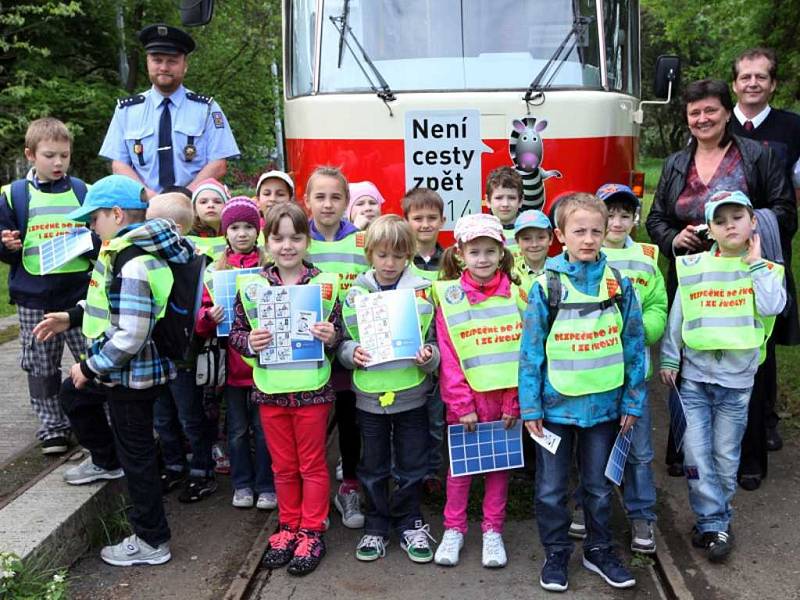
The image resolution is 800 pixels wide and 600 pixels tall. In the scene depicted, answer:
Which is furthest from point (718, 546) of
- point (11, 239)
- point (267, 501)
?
Result: point (11, 239)

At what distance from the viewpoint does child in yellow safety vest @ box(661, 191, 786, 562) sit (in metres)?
4.21

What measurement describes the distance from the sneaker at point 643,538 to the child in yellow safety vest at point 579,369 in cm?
26

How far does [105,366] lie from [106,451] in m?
0.98

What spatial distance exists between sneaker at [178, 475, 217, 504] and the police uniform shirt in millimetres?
1904

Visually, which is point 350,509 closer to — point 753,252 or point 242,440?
point 242,440

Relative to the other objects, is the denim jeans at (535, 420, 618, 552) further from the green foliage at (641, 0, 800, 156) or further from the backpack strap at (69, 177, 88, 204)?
the green foliage at (641, 0, 800, 156)

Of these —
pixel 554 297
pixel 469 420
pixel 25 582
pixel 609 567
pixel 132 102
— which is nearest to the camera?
pixel 25 582

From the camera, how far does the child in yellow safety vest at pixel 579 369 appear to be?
12.8ft

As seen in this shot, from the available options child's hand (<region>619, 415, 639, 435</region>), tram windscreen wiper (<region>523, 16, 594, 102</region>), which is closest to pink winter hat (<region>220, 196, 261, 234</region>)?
tram windscreen wiper (<region>523, 16, 594, 102</region>)

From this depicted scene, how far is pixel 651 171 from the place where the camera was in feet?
127

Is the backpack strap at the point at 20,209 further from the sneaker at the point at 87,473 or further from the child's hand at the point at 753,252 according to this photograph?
the child's hand at the point at 753,252

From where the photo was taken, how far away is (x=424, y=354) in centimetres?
416

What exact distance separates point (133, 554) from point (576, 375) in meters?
2.21

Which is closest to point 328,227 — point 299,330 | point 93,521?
point 299,330
